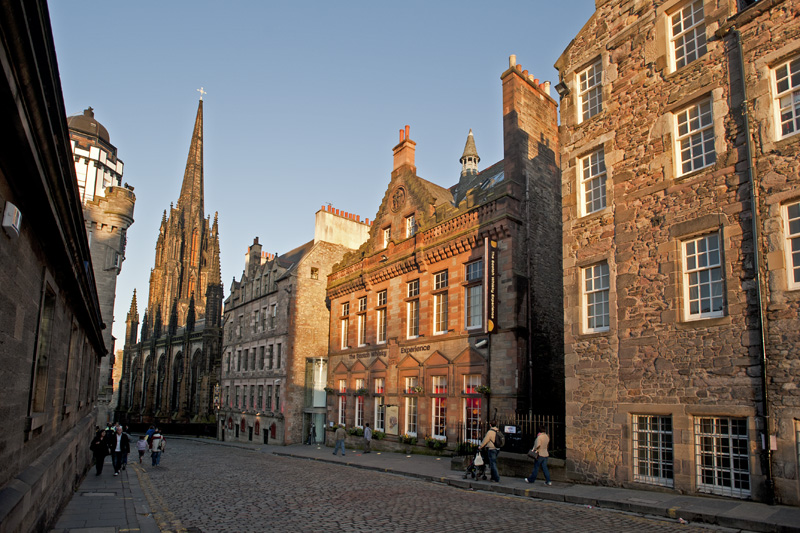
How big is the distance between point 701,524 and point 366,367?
21342 millimetres

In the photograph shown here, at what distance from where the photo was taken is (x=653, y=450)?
13578 mm

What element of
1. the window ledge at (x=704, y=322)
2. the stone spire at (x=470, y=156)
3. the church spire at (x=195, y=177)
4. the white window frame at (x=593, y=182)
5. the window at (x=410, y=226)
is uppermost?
the church spire at (x=195, y=177)

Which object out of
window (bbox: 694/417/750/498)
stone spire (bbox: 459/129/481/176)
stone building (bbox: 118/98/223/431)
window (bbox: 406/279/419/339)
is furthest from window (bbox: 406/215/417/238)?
stone building (bbox: 118/98/223/431)

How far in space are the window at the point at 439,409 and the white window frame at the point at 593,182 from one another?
35.9 ft

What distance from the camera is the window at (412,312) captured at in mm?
27344

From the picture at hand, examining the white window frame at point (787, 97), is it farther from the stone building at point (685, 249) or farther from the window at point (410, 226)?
the window at point (410, 226)

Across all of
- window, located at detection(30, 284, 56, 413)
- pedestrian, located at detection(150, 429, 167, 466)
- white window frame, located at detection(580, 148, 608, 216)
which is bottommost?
pedestrian, located at detection(150, 429, 167, 466)

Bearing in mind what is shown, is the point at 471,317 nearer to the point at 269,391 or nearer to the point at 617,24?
the point at 617,24

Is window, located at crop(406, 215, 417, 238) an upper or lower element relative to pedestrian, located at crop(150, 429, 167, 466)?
upper

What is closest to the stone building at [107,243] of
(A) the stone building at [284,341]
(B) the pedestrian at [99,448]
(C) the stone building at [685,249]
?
(A) the stone building at [284,341]

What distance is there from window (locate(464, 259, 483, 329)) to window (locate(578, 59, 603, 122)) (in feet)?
27.1

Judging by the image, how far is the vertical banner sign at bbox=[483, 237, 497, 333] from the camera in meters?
21.9

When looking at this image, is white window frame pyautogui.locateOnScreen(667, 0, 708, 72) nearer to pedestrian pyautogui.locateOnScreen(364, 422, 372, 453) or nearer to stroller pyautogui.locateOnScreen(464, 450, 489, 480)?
stroller pyautogui.locateOnScreen(464, 450, 489, 480)

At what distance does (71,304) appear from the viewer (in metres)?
11.7
